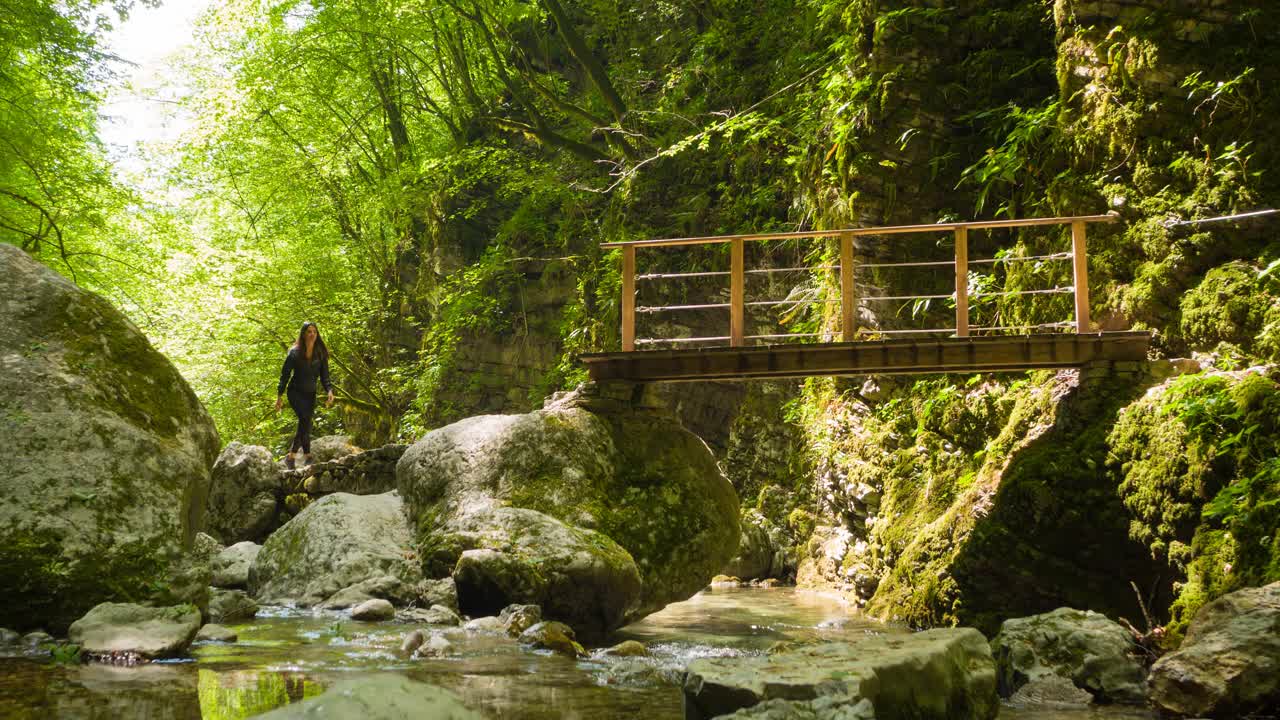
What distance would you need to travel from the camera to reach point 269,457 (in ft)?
45.5

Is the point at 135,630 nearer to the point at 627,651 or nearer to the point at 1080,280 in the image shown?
the point at 627,651

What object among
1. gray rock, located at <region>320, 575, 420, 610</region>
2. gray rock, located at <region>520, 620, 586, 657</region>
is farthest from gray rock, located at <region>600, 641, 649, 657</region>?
gray rock, located at <region>320, 575, 420, 610</region>

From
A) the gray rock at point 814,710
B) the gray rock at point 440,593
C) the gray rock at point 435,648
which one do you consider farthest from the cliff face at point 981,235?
the gray rock at point 435,648

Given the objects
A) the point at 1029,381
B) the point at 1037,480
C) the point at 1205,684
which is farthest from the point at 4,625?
the point at 1029,381

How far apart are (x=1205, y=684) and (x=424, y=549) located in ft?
18.3

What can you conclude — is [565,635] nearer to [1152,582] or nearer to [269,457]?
[1152,582]

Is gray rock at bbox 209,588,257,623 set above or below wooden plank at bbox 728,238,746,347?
below

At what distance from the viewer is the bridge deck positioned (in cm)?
761

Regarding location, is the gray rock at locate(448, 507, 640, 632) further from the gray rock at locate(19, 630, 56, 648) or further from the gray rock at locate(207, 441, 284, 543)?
the gray rock at locate(207, 441, 284, 543)

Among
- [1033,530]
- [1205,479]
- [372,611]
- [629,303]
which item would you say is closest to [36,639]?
[372,611]

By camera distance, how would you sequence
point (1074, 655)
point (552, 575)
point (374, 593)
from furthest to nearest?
point (374, 593) → point (552, 575) → point (1074, 655)

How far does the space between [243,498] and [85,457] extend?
8.14 metres

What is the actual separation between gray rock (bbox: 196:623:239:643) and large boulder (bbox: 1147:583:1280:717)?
534 centimetres

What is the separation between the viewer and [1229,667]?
441cm
